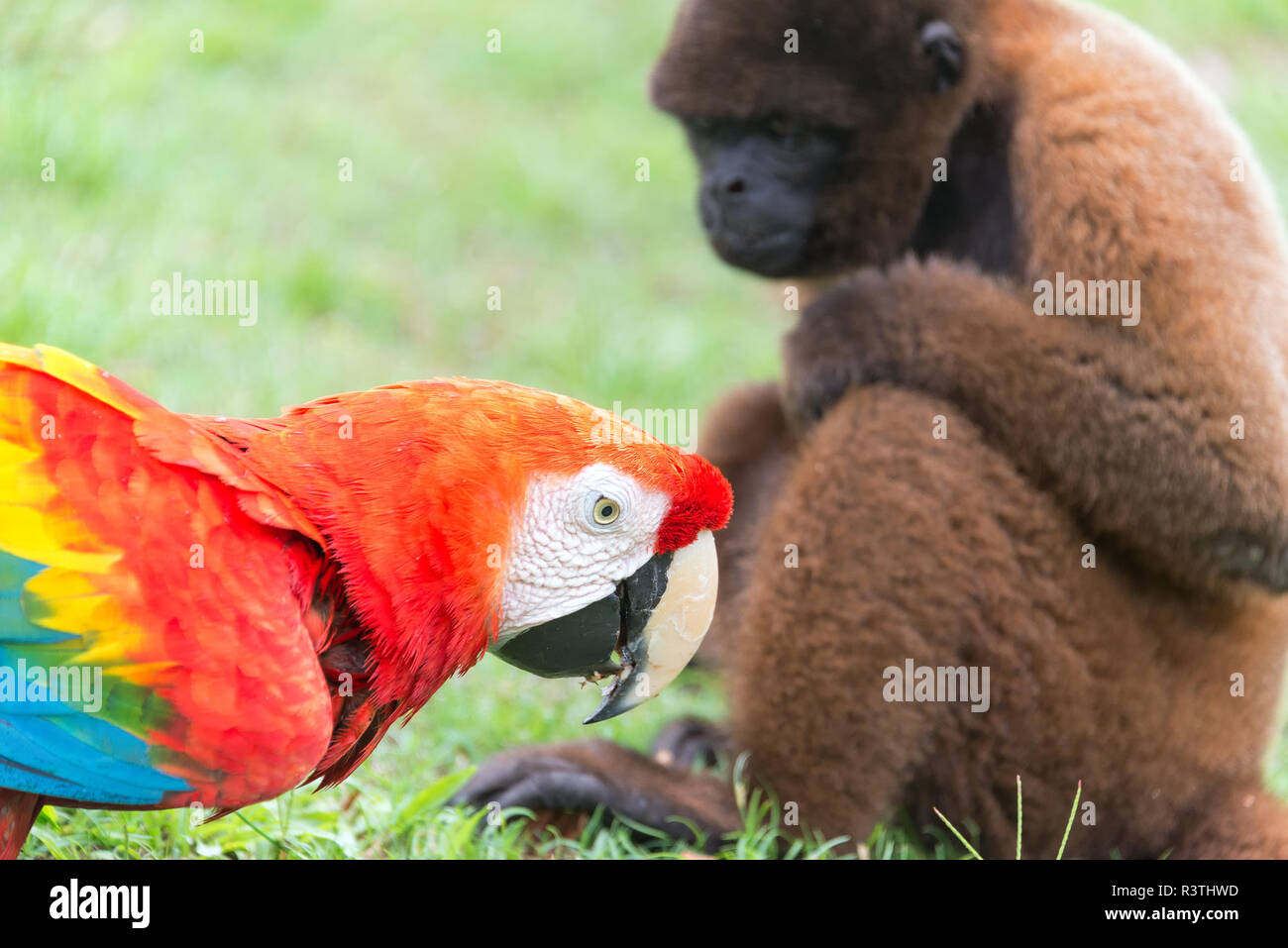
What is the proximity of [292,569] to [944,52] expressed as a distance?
110 inches

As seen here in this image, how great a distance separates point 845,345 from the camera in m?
3.82

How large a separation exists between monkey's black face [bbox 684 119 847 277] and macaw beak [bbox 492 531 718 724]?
1.96 metres

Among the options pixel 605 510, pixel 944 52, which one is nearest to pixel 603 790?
pixel 605 510

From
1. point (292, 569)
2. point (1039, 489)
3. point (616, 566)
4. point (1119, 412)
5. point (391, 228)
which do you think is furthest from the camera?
point (391, 228)

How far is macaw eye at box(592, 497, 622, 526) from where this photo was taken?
244cm

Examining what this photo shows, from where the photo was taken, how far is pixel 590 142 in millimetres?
9297

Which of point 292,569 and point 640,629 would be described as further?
point 640,629

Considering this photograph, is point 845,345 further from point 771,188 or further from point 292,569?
point 292,569

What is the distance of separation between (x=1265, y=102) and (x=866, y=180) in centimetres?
636

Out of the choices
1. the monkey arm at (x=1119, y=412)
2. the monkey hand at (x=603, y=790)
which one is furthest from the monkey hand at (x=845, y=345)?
the monkey hand at (x=603, y=790)

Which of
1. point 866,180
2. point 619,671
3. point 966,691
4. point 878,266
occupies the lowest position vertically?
point 966,691

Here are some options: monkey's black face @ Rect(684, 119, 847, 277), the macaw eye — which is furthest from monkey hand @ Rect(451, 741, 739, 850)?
monkey's black face @ Rect(684, 119, 847, 277)
